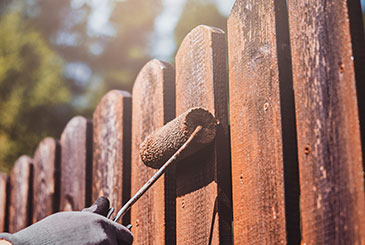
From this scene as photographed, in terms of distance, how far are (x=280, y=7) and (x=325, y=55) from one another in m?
0.27

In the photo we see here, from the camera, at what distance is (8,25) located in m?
8.67

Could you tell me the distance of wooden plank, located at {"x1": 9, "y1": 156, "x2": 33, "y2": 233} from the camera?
350cm

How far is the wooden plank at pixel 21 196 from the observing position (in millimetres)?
3496

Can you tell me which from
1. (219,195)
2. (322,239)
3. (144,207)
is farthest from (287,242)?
(144,207)

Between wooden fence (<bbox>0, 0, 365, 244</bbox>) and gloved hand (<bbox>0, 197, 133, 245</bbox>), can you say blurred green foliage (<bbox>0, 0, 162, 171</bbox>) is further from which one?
gloved hand (<bbox>0, 197, 133, 245</bbox>)

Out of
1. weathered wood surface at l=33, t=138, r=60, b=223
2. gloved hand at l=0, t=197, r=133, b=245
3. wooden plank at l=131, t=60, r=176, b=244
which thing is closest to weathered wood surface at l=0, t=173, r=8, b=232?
weathered wood surface at l=33, t=138, r=60, b=223

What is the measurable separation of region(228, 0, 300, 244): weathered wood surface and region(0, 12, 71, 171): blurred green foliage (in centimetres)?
508

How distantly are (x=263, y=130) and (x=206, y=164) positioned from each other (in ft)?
0.93

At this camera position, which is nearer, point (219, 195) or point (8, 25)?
point (219, 195)

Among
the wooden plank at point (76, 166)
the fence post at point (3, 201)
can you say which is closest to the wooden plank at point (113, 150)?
the wooden plank at point (76, 166)

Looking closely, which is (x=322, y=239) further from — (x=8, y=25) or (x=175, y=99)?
(x=8, y=25)

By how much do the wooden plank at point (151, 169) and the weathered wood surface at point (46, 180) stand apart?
1.04 metres

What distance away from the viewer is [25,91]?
797 cm

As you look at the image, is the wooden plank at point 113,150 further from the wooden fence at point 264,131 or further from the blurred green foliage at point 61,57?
the blurred green foliage at point 61,57
